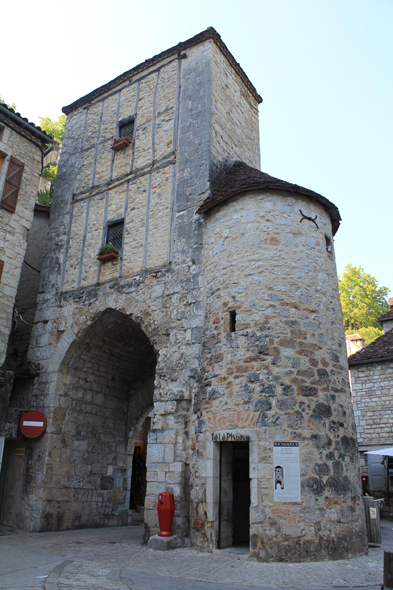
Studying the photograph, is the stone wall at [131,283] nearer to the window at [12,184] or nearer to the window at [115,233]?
the window at [115,233]

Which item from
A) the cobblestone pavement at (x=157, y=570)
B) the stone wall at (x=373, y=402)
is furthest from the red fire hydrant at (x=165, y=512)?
the stone wall at (x=373, y=402)

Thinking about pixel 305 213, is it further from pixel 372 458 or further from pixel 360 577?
pixel 372 458

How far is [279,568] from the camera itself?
5.17 metres

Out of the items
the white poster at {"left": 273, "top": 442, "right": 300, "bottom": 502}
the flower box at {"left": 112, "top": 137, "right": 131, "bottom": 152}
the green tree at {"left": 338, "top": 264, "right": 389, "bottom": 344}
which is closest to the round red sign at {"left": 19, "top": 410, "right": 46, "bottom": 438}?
the white poster at {"left": 273, "top": 442, "right": 300, "bottom": 502}

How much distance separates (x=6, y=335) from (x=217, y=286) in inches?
179

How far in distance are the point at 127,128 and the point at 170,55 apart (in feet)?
6.35

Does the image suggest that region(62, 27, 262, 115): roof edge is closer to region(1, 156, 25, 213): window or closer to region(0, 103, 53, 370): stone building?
region(0, 103, 53, 370): stone building

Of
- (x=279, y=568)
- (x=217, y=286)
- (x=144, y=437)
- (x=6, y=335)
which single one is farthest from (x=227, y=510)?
(x=144, y=437)

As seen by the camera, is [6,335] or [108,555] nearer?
[108,555]

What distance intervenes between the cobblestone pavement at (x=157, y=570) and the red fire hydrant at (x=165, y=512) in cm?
31

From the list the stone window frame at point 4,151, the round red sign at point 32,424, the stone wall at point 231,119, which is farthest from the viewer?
the stone window frame at point 4,151

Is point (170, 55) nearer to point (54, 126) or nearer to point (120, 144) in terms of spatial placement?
point (120, 144)

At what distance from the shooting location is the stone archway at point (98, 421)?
8.69m

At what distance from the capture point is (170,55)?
1051cm
